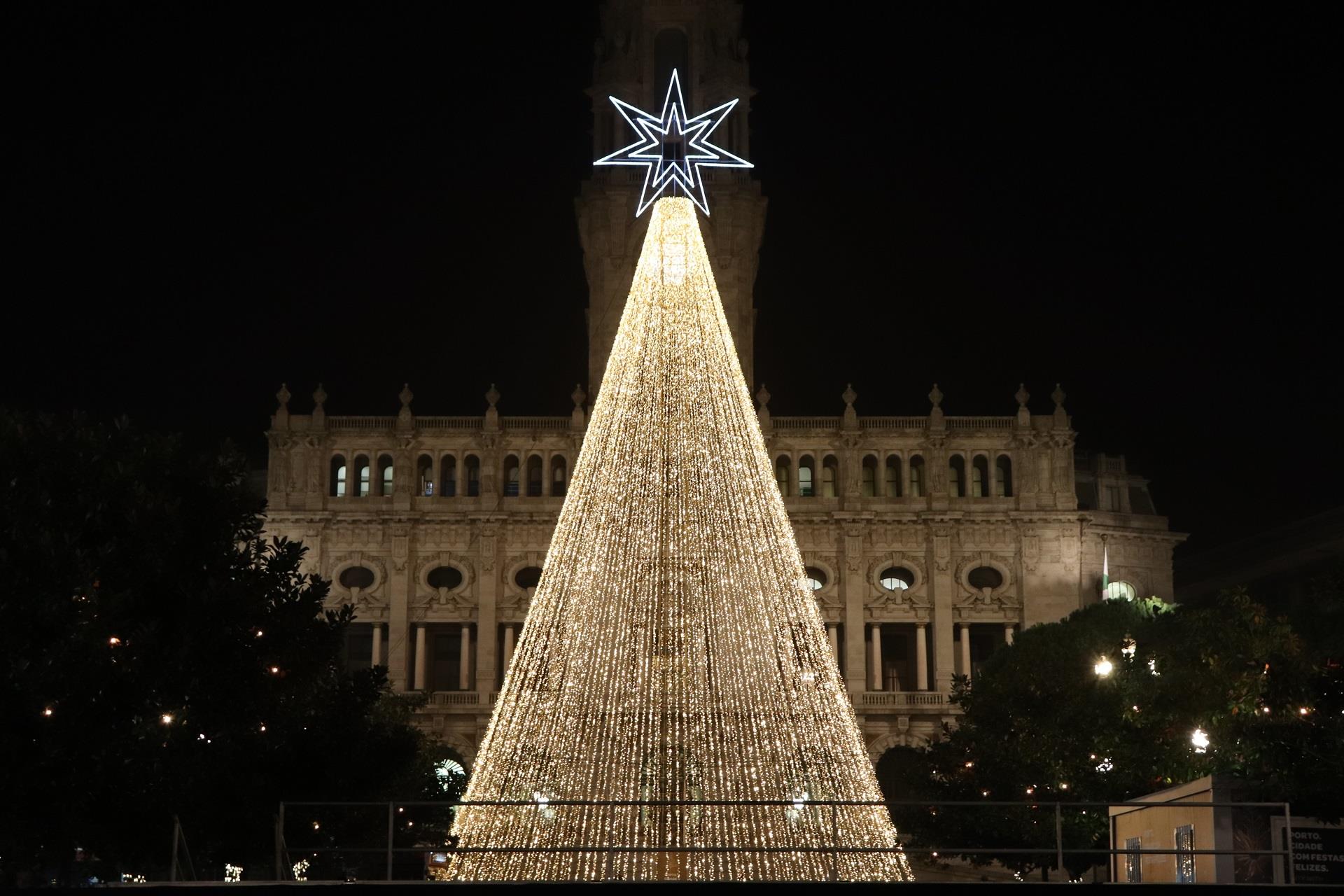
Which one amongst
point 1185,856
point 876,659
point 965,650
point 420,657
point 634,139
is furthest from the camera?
point 634,139

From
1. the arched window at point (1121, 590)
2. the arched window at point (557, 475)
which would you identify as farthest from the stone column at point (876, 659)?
the arched window at point (557, 475)

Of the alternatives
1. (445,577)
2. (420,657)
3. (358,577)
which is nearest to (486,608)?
(445,577)

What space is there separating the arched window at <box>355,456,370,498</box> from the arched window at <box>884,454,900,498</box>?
2481cm

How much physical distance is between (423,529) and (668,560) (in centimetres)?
4999

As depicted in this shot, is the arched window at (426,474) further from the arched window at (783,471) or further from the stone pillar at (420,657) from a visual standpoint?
the arched window at (783,471)

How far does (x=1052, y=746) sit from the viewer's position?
51000mm

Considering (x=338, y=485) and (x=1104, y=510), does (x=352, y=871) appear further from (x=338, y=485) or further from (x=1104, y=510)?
(x=1104, y=510)

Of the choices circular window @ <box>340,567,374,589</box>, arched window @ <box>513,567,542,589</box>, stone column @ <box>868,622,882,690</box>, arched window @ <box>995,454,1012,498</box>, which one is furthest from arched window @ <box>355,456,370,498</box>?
arched window @ <box>995,454,1012,498</box>

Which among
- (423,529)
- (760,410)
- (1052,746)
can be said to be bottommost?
(1052,746)

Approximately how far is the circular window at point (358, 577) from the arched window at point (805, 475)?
68.1ft

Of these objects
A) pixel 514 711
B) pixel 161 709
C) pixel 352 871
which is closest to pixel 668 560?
pixel 514 711

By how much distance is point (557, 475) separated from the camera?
85.4 meters

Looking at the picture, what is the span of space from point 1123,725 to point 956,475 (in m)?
42.3

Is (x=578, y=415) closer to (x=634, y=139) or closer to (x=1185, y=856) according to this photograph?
(x=634, y=139)
